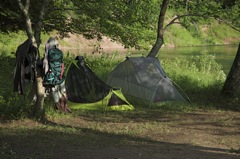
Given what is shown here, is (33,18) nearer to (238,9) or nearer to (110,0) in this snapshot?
(110,0)

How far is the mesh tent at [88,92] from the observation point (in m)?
11.7

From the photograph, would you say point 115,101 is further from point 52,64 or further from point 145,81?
point 52,64

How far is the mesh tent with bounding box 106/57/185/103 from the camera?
1288 centimetres

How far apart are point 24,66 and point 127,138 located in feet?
9.03

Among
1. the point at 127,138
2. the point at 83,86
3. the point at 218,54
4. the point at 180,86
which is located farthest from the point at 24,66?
the point at 218,54

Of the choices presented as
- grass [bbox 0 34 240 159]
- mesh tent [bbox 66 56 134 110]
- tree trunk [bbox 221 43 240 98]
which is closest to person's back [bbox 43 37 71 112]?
grass [bbox 0 34 240 159]

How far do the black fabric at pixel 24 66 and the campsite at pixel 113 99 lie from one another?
2 cm

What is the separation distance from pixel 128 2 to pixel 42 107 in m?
7.69

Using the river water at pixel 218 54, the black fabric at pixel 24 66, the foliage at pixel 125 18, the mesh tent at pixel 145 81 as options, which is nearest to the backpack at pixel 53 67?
the black fabric at pixel 24 66

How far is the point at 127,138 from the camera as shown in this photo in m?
8.35

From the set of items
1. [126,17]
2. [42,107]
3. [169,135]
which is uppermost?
[126,17]

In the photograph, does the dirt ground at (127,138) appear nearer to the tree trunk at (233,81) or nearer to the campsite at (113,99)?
the campsite at (113,99)

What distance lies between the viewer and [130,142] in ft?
25.5

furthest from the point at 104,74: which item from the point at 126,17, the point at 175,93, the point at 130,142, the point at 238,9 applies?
the point at 130,142
